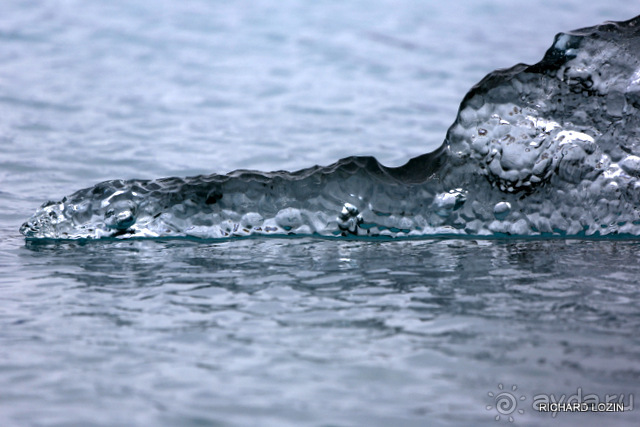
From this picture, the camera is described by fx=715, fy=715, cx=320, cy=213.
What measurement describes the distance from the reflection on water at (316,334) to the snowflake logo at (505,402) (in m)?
0.03

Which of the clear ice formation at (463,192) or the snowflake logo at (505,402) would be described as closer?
the snowflake logo at (505,402)

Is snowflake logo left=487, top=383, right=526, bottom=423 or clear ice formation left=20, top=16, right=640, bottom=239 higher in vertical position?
clear ice formation left=20, top=16, right=640, bottom=239

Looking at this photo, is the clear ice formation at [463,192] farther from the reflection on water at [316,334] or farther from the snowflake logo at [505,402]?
the snowflake logo at [505,402]

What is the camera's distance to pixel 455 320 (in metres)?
2.65

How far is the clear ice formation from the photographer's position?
14.5 feet

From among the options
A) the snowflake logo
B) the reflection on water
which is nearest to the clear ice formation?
the reflection on water

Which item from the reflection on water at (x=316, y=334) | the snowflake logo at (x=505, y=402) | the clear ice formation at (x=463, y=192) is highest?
the clear ice formation at (x=463, y=192)

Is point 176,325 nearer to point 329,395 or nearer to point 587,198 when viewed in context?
point 329,395

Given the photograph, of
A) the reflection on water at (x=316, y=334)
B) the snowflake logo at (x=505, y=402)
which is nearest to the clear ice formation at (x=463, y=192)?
the reflection on water at (x=316, y=334)

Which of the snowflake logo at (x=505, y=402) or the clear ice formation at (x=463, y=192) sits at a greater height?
the clear ice formation at (x=463, y=192)

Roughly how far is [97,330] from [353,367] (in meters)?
0.99

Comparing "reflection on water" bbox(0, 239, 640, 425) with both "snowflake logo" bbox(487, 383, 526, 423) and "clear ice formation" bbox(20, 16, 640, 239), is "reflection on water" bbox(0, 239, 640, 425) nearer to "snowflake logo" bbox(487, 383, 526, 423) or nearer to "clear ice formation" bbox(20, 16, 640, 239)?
"snowflake logo" bbox(487, 383, 526, 423)

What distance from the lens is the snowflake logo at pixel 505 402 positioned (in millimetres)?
1901

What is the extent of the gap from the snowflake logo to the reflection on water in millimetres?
27
